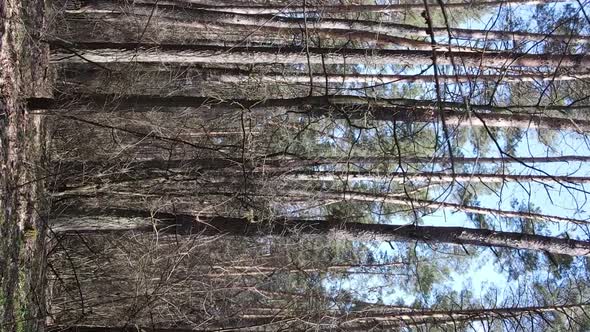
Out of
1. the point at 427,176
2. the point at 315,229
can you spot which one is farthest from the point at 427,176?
the point at 315,229

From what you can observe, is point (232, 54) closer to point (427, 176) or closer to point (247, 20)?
point (247, 20)

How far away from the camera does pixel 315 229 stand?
646 cm

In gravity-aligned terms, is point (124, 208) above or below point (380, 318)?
above

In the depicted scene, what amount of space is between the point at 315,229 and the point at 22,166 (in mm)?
3418

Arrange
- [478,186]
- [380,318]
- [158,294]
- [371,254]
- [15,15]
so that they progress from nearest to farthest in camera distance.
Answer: [15,15], [158,294], [380,318], [478,186], [371,254]

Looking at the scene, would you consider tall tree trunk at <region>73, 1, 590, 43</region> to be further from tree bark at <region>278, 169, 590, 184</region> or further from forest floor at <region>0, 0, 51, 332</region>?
tree bark at <region>278, 169, 590, 184</region>

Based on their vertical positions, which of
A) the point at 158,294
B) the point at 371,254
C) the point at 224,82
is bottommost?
the point at 371,254

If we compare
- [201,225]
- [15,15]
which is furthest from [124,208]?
[15,15]

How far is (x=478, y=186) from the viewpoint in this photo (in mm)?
11727

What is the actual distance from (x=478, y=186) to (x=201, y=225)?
7.23 metres

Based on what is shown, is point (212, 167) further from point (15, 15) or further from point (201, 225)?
point (15, 15)

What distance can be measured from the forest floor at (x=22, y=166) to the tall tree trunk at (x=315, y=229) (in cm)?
61

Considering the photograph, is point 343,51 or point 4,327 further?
point 343,51

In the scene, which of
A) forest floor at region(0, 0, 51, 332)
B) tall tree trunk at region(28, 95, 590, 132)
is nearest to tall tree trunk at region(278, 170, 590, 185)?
tall tree trunk at region(28, 95, 590, 132)
